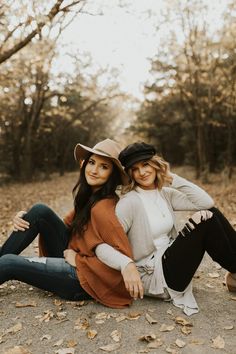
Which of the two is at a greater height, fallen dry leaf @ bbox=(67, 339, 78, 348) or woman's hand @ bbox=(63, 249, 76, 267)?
woman's hand @ bbox=(63, 249, 76, 267)

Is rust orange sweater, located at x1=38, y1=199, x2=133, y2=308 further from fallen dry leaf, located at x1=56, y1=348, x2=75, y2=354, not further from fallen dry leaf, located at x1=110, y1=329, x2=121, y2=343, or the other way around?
fallen dry leaf, located at x1=56, y1=348, x2=75, y2=354

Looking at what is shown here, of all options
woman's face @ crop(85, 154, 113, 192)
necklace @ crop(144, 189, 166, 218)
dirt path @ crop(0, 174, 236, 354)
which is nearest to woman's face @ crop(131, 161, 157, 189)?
necklace @ crop(144, 189, 166, 218)

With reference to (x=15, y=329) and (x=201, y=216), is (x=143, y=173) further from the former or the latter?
(x=15, y=329)

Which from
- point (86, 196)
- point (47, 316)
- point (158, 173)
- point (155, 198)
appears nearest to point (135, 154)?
point (158, 173)

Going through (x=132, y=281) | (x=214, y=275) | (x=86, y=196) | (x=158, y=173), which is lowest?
(x=214, y=275)

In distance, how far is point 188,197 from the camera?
4.07m

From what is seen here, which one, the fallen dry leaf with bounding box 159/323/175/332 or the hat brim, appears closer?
the fallen dry leaf with bounding box 159/323/175/332

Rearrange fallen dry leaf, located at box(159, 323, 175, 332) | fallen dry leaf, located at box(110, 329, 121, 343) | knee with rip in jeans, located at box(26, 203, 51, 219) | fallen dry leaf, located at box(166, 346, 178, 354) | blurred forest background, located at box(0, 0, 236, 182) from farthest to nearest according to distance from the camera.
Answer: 1. blurred forest background, located at box(0, 0, 236, 182)
2. knee with rip in jeans, located at box(26, 203, 51, 219)
3. fallen dry leaf, located at box(159, 323, 175, 332)
4. fallen dry leaf, located at box(110, 329, 121, 343)
5. fallen dry leaf, located at box(166, 346, 178, 354)

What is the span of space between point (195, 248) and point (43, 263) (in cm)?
145

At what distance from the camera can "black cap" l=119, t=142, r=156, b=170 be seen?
3840 millimetres

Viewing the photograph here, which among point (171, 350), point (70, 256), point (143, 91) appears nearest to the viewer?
point (171, 350)

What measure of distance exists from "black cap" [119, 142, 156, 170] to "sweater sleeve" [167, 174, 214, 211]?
16.9 inches

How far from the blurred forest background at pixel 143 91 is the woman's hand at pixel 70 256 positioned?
701 cm

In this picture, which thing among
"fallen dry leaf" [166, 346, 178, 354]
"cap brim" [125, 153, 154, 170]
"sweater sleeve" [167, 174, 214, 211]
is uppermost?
"cap brim" [125, 153, 154, 170]
